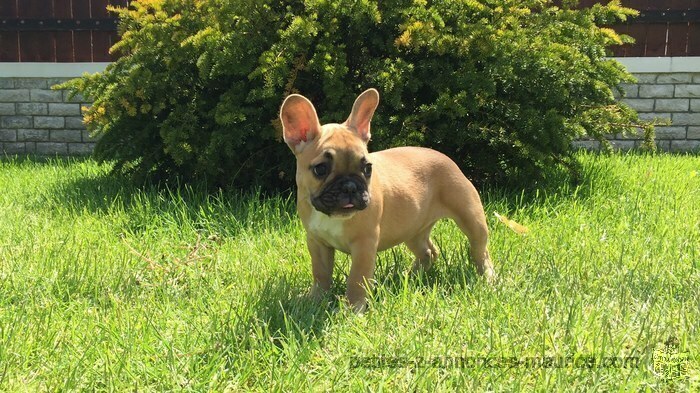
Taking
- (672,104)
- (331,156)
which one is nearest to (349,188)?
(331,156)

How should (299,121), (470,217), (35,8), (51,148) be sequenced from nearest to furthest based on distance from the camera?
(299,121) → (470,217) → (35,8) → (51,148)

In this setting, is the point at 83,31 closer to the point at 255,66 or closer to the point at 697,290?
the point at 255,66

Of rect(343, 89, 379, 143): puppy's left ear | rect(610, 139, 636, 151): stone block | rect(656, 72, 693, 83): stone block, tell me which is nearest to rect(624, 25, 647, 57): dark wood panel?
rect(656, 72, 693, 83): stone block

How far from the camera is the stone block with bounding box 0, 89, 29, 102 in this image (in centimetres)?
941

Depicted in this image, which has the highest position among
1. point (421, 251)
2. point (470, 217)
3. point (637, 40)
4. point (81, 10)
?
point (81, 10)

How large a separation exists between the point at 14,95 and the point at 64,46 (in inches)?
42.5

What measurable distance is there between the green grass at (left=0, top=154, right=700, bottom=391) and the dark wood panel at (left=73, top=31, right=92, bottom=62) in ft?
15.3

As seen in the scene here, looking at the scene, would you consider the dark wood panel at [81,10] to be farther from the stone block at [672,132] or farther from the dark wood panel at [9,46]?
the stone block at [672,132]

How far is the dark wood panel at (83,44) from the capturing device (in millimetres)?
9258

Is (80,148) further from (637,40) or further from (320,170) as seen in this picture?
(637,40)

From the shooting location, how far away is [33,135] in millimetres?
9508

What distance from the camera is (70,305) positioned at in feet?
10.5

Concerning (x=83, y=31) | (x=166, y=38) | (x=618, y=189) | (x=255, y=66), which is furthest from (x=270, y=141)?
(x=83, y=31)

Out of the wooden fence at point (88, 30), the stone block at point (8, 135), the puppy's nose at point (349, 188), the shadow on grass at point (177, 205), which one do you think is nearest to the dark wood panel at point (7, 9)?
the wooden fence at point (88, 30)
